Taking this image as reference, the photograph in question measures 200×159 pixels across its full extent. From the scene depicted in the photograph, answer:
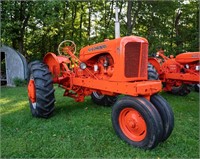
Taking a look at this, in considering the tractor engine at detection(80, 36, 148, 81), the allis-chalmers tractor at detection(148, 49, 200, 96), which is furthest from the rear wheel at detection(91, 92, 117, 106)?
the tractor engine at detection(80, 36, 148, 81)

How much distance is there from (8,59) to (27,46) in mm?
6125

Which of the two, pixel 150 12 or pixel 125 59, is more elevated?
pixel 150 12

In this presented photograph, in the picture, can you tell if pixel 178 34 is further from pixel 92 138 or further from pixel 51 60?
pixel 92 138

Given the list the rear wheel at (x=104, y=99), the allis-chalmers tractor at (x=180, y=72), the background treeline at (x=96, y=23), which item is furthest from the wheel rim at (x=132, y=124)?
the background treeline at (x=96, y=23)

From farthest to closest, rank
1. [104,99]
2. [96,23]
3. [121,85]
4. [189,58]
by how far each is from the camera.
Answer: [96,23]
[189,58]
[104,99]
[121,85]

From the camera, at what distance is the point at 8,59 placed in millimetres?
11617

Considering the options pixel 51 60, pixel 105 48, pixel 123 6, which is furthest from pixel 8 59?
pixel 123 6

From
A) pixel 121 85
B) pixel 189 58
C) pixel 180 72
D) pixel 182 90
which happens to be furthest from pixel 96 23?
pixel 121 85

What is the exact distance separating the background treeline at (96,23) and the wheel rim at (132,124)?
9.55m

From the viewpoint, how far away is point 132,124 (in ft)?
12.2

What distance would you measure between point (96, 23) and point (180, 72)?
13.1 m

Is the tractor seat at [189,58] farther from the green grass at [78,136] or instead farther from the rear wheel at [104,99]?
the rear wheel at [104,99]

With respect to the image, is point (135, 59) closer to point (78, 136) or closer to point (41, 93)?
point (78, 136)

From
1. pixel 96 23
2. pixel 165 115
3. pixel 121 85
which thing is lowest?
pixel 165 115
